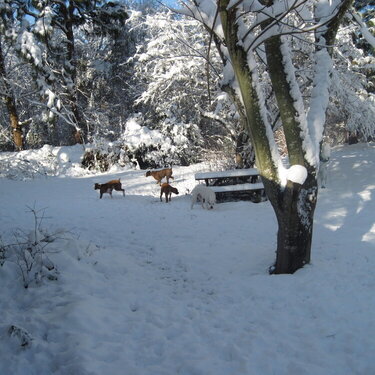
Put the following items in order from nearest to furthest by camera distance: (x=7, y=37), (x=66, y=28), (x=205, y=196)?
(x=205, y=196), (x=7, y=37), (x=66, y=28)

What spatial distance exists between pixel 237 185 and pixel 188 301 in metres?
6.13

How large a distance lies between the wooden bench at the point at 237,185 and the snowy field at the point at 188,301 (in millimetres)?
1891

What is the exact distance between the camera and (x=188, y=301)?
4.08 metres

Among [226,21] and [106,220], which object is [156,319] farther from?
[106,220]

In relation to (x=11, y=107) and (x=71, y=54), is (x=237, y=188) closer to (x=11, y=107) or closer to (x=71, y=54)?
(x=11, y=107)

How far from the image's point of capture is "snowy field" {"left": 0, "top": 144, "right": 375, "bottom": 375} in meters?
2.79

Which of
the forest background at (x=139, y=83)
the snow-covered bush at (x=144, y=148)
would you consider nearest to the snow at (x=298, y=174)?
the forest background at (x=139, y=83)

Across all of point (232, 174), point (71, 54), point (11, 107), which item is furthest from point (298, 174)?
point (71, 54)

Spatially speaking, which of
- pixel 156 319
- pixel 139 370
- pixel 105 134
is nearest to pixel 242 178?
pixel 156 319

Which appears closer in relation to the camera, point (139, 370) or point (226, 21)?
point (139, 370)

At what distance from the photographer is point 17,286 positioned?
12.2 ft

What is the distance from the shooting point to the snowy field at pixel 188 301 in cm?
279

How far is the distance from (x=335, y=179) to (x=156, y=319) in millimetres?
9842

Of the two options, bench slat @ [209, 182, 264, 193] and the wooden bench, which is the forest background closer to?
the wooden bench
